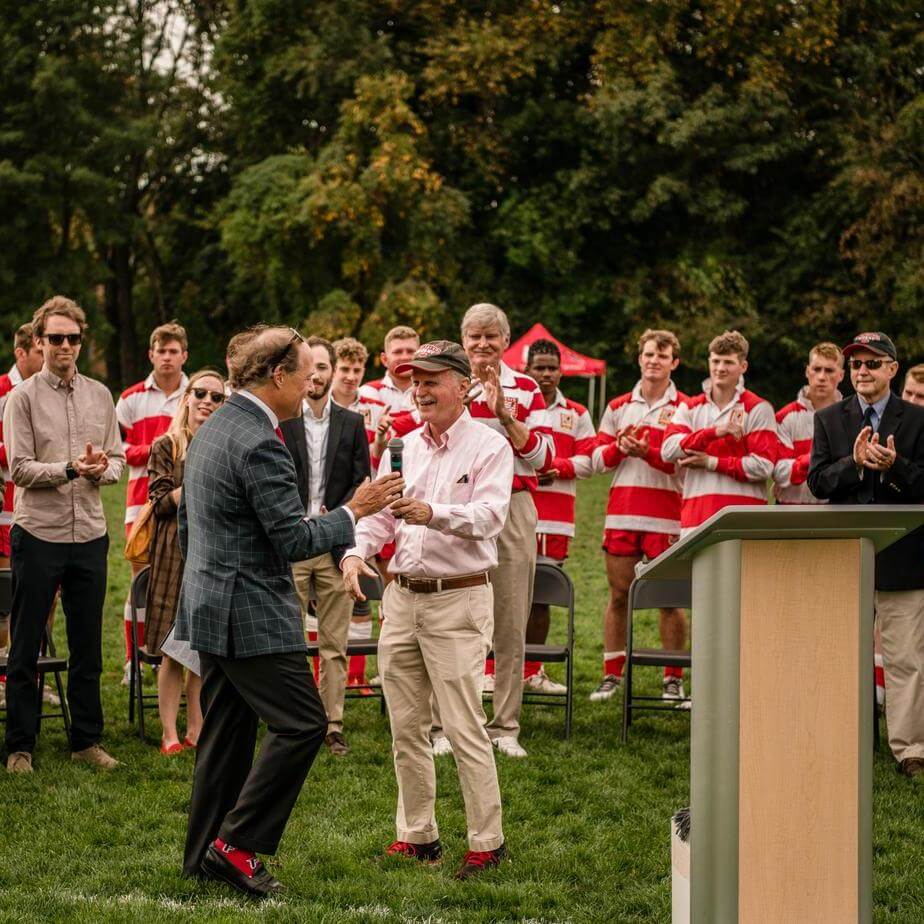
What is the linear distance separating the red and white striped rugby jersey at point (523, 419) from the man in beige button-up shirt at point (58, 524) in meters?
2.12

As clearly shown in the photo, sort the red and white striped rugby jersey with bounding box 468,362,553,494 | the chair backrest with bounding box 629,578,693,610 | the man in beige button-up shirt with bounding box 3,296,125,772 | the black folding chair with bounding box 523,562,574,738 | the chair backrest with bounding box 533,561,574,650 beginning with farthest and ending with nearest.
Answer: the chair backrest with bounding box 533,561,574,650, the chair backrest with bounding box 629,578,693,610, the black folding chair with bounding box 523,562,574,738, the red and white striped rugby jersey with bounding box 468,362,553,494, the man in beige button-up shirt with bounding box 3,296,125,772

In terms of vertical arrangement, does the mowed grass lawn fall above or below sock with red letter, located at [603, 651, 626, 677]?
below

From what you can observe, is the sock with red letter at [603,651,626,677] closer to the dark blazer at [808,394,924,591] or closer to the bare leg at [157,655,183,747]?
the dark blazer at [808,394,924,591]

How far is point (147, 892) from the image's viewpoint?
507 cm

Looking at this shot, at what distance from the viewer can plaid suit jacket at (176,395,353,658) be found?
480 centimetres

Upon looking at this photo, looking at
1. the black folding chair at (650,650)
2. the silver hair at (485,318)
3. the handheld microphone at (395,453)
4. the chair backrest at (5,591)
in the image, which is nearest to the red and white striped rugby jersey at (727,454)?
the black folding chair at (650,650)

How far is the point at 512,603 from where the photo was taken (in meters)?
7.27

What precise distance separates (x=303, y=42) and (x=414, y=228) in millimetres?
5546

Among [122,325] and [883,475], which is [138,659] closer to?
[883,475]

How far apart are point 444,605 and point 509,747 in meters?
2.30

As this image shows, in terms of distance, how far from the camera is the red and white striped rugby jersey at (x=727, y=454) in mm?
8156

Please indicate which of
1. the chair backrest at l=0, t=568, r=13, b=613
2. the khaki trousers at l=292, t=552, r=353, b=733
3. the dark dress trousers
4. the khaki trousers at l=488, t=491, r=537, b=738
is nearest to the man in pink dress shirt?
the dark dress trousers

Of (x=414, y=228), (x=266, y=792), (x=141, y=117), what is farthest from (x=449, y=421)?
(x=141, y=117)

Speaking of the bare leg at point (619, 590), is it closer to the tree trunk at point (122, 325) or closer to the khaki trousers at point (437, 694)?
the khaki trousers at point (437, 694)
